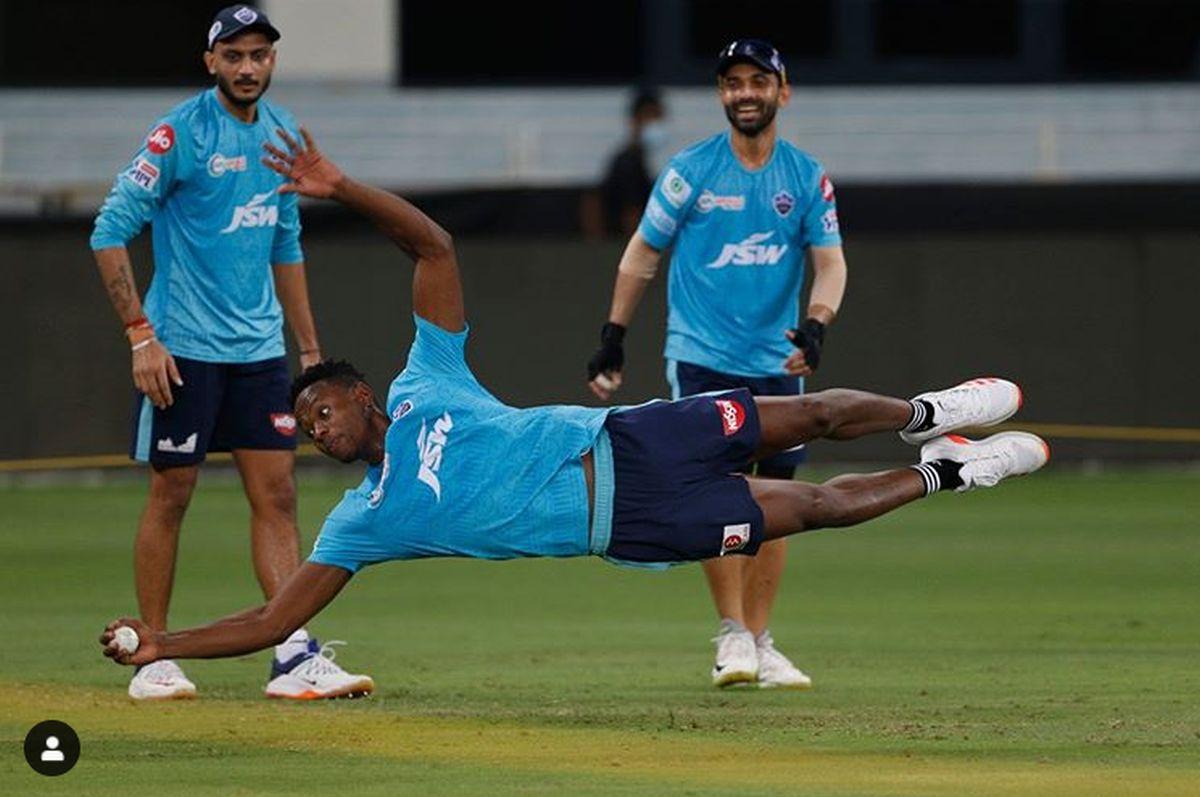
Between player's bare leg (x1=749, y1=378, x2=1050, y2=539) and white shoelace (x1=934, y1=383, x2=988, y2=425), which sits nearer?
player's bare leg (x1=749, y1=378, x2=1050, y2=539)

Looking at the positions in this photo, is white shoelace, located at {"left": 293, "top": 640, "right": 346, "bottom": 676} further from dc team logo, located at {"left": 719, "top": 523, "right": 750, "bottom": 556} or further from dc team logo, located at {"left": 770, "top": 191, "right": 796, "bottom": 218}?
dc team logo, located at {"left": 770, "top": 191, "right": 796, "bottom": 218}

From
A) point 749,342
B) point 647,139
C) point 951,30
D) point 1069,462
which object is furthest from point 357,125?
point 749,342

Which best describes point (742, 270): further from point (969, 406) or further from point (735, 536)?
point (735, 536)

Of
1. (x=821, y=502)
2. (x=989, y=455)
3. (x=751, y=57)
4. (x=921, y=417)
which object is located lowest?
(x=821, y=502)

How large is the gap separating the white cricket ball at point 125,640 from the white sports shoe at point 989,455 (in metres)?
2.99

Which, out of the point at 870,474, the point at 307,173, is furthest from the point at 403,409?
the point at 870,474

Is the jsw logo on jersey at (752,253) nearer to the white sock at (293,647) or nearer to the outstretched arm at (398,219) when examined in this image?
the outstretched arm at (398,219)

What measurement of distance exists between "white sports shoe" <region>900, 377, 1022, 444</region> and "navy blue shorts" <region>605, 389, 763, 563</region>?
0.75m

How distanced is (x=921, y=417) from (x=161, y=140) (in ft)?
10.4

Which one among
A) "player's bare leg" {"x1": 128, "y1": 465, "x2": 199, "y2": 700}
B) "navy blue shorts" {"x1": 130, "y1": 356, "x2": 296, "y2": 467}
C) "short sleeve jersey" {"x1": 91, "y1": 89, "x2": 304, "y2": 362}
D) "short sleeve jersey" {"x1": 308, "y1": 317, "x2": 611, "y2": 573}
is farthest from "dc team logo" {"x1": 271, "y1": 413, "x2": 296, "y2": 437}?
"short sleeve jersey" {"x1": 308, "y1": 317, "x2": 611, "y2": 573}

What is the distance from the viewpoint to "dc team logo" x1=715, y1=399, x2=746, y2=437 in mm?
10070

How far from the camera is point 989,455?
1050 cm

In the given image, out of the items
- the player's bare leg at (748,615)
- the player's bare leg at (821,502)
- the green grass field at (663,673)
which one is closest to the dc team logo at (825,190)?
the player's bare leg at (748,615)

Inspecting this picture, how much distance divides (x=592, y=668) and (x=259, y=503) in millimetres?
1613
